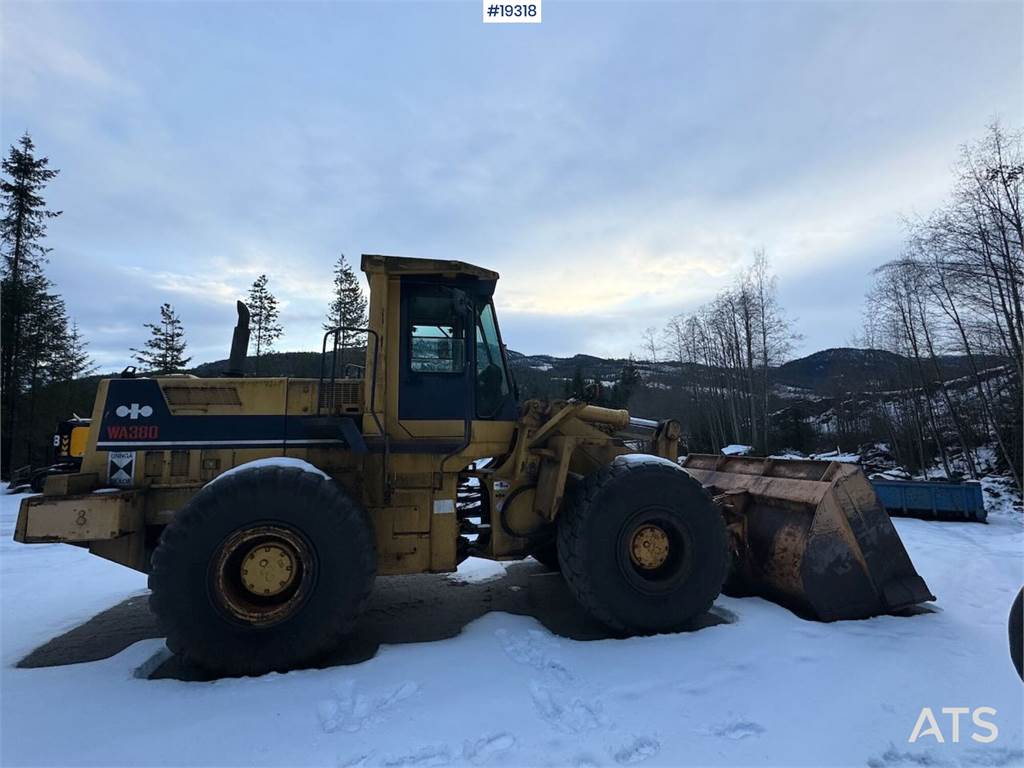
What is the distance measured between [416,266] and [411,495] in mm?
1998

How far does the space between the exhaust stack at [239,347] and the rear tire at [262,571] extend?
57.4 inches

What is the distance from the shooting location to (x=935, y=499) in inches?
504

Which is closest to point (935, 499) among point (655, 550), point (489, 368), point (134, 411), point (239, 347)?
point (655, 550)

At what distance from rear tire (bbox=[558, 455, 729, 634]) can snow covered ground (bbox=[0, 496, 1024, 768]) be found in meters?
0.28

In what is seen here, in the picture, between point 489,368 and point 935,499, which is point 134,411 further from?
point 935,499

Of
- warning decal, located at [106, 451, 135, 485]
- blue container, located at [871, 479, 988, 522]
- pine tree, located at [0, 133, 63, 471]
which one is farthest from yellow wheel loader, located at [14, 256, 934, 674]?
pine tree, located at [0, 133, 63, 471]

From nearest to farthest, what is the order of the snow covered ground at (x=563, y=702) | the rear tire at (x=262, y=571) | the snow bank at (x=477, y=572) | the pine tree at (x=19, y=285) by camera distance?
the snow covered ground at (x=563, y=702) < the rear tire at (x=262, y=571) < the snow bank at (x=477, y=572) < the pine tree at (x=19, y=285)

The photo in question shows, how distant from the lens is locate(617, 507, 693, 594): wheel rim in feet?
14.3

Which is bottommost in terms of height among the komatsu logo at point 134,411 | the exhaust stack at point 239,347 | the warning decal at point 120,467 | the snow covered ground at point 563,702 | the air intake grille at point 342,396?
the snow covered ground at point 563,702

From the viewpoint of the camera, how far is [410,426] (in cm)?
457

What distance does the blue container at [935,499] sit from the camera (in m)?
12.5

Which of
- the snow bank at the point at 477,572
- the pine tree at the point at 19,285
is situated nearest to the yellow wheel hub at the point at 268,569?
the snow bank at the point at 477,572

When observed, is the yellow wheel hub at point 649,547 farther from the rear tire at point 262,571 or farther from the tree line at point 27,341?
the tree line at point 27,341

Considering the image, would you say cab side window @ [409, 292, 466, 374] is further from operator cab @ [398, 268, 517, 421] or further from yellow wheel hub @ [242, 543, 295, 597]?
yellow wheel hub @ [242, 543, 295, 597]
